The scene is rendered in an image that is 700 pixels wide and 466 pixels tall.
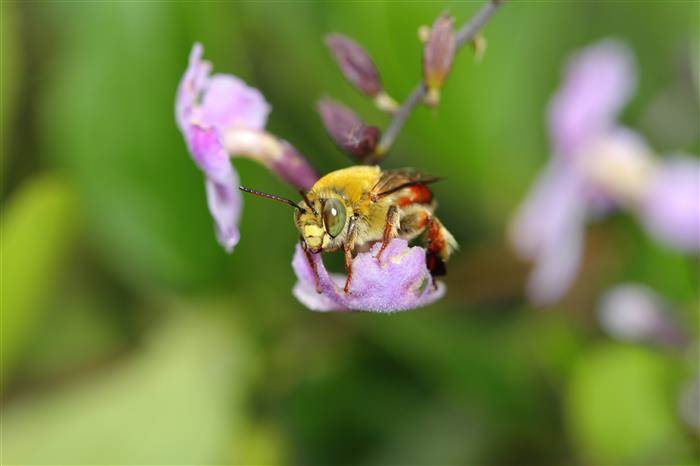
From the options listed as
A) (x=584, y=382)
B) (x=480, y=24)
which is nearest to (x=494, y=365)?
(x=584, y=382)

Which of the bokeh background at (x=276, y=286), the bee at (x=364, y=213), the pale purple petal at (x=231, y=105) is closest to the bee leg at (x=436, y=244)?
the bee at (x=364, y=213)

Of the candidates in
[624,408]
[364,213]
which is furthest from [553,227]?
[364,213]

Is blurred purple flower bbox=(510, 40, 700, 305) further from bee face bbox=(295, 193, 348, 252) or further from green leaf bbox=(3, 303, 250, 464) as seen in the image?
bee face bbox=(295, 193, 348, 252)

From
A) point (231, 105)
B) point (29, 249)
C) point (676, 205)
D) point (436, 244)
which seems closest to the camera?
point (436, 244)

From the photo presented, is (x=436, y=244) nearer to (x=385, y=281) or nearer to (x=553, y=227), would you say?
(x=385, y=281)

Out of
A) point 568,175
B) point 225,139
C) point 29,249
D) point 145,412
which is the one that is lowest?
point 145,412

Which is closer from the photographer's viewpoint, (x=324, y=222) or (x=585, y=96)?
(x=324, y=222)
